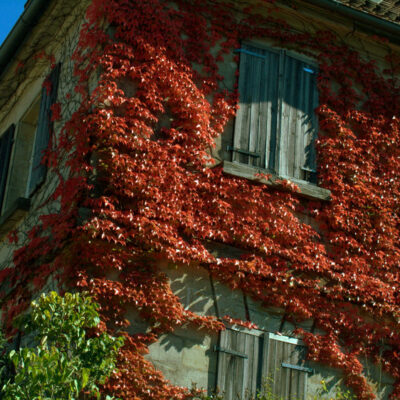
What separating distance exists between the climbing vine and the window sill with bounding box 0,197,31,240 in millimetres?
665

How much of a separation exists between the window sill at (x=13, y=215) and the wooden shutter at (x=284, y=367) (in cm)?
316

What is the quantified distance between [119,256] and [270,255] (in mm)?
1702

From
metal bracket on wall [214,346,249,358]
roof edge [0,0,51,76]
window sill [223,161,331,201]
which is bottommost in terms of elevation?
metal bracket on wall [214,346,249,358]

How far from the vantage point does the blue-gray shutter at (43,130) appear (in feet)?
32.3

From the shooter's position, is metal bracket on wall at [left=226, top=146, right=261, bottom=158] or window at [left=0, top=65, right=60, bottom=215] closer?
metal bracket on wall at [left=226, top=146, right=261, bottom=158]

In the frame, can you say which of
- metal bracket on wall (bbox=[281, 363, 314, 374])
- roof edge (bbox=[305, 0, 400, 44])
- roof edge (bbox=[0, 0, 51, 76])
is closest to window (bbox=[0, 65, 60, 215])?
roof edge (bbox=[0, 0, 51, 76])

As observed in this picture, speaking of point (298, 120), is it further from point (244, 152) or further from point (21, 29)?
point (21, 29)

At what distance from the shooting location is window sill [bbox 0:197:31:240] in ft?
31.9

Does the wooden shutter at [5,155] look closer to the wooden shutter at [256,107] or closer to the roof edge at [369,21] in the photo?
the wooden shutter at [256,107]

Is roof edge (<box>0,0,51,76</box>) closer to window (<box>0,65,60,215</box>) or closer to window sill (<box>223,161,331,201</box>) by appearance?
window (<box>0,65,60,215</box>)

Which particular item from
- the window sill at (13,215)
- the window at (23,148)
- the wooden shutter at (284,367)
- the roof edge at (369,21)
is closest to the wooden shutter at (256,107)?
the roof edge at (369,21)

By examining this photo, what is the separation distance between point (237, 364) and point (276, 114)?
302 centimetres

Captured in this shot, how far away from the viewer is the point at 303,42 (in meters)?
10.3

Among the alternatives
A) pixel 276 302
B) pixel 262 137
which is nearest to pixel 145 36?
pixel 262 137
